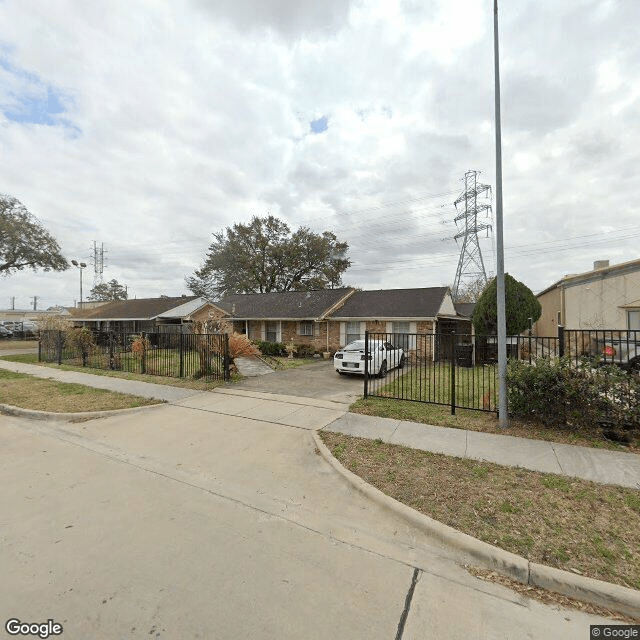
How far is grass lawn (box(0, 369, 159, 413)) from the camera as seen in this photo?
7629 mm

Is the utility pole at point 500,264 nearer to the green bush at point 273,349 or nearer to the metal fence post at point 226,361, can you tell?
the metal fence post at point 226,361

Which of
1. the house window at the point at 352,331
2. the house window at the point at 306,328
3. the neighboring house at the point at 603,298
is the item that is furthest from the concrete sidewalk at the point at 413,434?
the neighboring house at the point at 603,298

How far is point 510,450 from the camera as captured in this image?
16.7 feet

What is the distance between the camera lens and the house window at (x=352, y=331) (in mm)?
19031

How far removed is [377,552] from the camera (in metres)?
2.91

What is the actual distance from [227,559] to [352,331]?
1672 centimetres

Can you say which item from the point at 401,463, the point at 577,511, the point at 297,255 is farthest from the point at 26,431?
the point at 297,255

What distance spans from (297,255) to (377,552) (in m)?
36.7

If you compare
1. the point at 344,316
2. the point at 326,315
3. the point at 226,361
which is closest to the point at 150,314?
the point at 326,315

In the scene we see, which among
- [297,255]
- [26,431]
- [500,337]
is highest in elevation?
[297,255]

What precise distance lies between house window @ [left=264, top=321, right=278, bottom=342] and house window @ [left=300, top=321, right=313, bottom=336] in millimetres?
2059

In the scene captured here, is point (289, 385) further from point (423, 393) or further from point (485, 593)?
point (485, 593)

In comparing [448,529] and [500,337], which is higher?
[500,337]

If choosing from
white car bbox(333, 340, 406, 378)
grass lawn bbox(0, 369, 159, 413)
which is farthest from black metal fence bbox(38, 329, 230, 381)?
white car bbox(333, 340, 406, 378)
